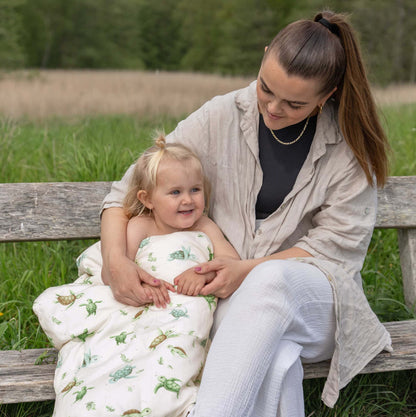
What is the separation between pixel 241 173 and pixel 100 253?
2.26ft

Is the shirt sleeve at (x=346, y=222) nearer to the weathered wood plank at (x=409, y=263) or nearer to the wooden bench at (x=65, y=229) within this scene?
the wooden bench at (x=65, y=229)

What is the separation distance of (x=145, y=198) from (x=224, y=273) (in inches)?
19.5

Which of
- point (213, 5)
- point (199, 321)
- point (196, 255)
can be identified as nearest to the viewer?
point (199, 321)

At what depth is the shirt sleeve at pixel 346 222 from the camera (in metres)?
2.34

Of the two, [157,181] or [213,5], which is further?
[213,5]

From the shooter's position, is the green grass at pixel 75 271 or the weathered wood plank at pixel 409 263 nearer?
the green grass at pixel 75 271

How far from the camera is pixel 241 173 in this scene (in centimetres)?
250

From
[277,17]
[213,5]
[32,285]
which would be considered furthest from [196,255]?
[213,5]

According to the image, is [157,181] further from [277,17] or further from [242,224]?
[277,17]

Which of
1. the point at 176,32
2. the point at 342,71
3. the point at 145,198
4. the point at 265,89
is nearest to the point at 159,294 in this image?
the point at 145,198

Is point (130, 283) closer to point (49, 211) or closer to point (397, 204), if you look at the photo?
point (49, 211)

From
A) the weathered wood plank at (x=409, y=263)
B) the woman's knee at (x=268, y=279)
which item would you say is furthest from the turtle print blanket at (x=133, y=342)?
the weathered wood plank at (x=409, y=263)

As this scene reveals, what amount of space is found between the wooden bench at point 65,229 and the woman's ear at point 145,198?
380mm

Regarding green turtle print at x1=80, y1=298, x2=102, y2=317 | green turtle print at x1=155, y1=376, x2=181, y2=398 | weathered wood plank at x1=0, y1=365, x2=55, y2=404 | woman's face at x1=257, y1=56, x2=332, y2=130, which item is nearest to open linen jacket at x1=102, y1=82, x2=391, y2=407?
woman's face at x1=257, y1=56, x2=332, y2=130
